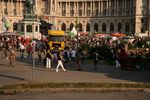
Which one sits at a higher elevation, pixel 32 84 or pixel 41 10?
pixel 41 10

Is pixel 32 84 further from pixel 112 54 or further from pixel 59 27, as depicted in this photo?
pixel 59 27

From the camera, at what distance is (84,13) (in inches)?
7028

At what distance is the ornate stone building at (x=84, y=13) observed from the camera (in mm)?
167500

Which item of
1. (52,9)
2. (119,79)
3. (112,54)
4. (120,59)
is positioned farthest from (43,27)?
(119,79)

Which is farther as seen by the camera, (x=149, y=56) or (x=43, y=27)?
(x=43, y=27)

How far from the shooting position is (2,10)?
175 m

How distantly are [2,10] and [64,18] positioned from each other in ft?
85.8

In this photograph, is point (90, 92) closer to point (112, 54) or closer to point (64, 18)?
point (112, 54)

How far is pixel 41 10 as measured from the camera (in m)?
178

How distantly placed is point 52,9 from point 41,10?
16.9 feet

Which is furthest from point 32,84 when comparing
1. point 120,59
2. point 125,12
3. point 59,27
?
point 59,27

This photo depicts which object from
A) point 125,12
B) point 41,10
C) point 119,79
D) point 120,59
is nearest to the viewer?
point 119,79

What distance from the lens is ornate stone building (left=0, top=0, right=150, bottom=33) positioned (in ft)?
550

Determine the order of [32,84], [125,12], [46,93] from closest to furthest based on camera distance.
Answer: [46,93] → [32,84] → [125,12]
